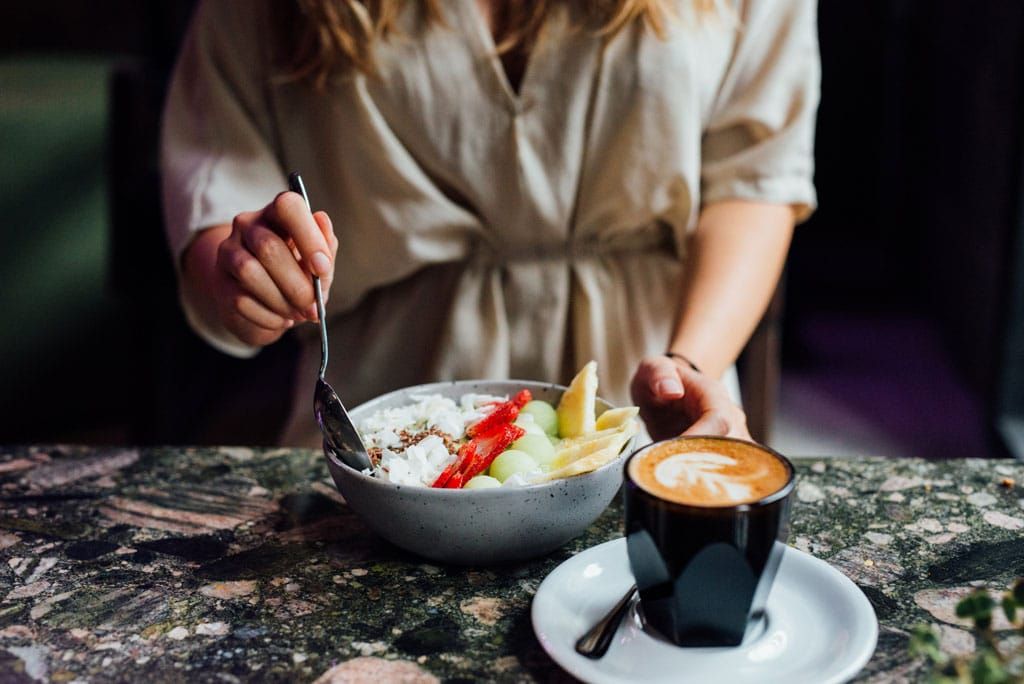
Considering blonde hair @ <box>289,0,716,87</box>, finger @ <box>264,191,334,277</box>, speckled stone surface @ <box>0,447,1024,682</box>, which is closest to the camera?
speckled stone surface @ <box>0,447,1024,682</box>

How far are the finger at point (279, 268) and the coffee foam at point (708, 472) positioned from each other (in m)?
0.41

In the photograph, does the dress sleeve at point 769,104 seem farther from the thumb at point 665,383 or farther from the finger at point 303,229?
the finger at point 303,229

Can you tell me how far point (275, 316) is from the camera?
1.07m

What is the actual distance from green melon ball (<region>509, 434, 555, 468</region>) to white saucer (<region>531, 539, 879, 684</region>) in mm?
95

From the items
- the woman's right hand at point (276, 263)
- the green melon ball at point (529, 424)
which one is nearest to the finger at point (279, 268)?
the woman's right hand at point (276, 263)

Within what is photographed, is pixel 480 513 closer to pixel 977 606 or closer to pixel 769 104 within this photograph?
pixel 977 606

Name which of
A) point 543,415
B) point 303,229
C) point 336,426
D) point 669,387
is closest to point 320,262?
point 303,229

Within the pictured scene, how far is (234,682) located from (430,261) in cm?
73

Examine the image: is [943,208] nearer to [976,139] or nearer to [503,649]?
[976,139]

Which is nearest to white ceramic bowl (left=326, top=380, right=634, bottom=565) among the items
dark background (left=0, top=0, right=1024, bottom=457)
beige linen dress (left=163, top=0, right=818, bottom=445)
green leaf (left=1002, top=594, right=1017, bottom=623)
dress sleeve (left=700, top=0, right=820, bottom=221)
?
green leaf (left=1002, top=594, right=1017, bottom=623)

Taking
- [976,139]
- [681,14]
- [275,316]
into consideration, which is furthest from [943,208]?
[275,316]

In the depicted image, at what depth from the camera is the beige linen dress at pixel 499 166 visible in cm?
129

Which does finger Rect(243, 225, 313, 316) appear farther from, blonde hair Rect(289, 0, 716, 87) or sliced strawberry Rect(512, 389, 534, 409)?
blonde hair Rect(289, 0, 716, 87)

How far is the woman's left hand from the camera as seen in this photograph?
98cm
